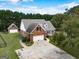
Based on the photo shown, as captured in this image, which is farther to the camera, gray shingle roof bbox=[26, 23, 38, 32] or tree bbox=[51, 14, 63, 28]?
tree bbox=[51, 14, 63, 28]

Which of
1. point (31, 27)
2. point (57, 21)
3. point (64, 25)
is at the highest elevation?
point (64, 25)

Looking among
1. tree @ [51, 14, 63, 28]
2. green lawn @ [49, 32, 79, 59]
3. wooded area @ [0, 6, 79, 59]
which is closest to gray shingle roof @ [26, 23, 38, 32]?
wooded area @ [0, 6, 79, 59]

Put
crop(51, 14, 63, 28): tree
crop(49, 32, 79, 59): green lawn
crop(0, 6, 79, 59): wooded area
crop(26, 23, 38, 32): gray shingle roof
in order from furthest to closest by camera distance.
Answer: crop(51, 14, 63, 28): tree < crop(26, 23, 38, 32): gray shingle roof < crop(0, 6, 79, 59): wooded area < crop(49, 32, 79, 59): green lawn

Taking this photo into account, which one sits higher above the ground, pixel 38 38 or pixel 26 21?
pixel 26 21

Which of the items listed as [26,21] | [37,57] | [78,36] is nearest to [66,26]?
[78,36]

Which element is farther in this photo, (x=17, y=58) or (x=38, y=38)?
(x=38, y=38)

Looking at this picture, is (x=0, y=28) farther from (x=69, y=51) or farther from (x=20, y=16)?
(x=69, y=51)

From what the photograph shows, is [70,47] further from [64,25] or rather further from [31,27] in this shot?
[31,27]

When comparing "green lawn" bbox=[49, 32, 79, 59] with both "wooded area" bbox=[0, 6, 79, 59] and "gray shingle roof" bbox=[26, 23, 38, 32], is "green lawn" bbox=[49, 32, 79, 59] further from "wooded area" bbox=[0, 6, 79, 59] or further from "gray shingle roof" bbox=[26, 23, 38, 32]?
"gray shingle roof" bbox=[26, 23, 38, 32]

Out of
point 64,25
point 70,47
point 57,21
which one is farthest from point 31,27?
point 64,25

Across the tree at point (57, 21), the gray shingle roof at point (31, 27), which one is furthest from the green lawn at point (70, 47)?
the tree at point (57, 21)

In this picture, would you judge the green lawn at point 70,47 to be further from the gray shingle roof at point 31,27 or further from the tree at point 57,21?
the tree at point 57,21
